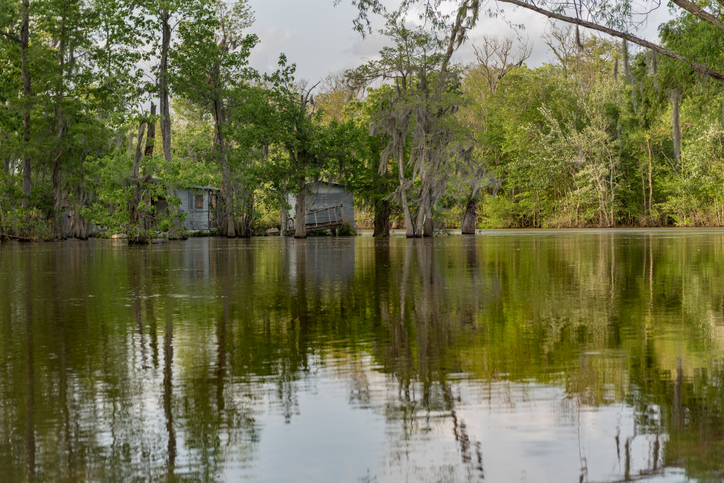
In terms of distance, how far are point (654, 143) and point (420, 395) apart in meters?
71.0

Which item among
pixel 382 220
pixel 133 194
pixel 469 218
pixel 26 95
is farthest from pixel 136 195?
pixel 469 218

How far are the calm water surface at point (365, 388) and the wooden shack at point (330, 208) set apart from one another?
146 feet

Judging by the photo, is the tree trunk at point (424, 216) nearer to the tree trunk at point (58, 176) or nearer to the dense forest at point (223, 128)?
the dense forest at point (223, 128)

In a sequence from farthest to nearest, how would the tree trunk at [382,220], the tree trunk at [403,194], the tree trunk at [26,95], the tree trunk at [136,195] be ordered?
the tree trunk at [382,220] < the tree trunk at [26,95] < the tree trunk at [403,194] < the tree trunk at [136,195]

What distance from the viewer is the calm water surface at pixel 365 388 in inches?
134

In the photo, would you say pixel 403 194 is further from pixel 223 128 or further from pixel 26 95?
pixel 26 95

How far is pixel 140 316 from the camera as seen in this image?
28.9ft

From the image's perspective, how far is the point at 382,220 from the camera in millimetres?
51656

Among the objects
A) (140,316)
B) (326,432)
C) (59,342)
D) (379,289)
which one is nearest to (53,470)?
(326,432)

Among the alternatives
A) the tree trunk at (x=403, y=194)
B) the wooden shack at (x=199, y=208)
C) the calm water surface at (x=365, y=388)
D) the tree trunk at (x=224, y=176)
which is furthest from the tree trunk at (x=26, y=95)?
the calm water surface at (x=365, y=388)

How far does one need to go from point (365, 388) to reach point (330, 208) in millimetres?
49476

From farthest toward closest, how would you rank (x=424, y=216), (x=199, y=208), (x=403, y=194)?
(x=199, y=208)
(x=424, y=216)
(x=403, y=194)

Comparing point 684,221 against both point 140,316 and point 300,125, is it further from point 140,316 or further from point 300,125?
point 140,316

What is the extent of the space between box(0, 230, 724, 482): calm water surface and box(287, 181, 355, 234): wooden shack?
146 feet
